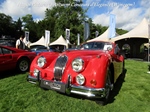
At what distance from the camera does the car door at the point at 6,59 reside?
5638 mm

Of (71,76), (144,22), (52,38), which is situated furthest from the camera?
(52,38)

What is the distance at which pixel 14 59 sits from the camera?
19.9 feet

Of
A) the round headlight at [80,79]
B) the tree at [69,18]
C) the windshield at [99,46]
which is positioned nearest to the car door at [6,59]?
the windshield at [99,46]

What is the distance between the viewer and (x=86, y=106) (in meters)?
3.43

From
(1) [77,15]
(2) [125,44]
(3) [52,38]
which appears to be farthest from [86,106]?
(3) [52,38]

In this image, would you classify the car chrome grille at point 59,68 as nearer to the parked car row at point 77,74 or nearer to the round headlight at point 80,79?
the parked car row at point 77,74

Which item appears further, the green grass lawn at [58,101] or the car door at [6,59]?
the car door at [6,59]

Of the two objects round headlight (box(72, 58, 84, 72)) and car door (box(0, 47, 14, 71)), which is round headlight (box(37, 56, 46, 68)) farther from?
car door (box(0, 47, 14, 71))

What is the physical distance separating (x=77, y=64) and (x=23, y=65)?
376cm

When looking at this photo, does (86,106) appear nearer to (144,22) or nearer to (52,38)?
(144,22)

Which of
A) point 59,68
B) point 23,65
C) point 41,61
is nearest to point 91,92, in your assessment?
point 59,68

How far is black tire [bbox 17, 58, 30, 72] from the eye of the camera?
20.6 ft

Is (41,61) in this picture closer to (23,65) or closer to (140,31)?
(23,65)

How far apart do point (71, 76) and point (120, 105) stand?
141 cm
